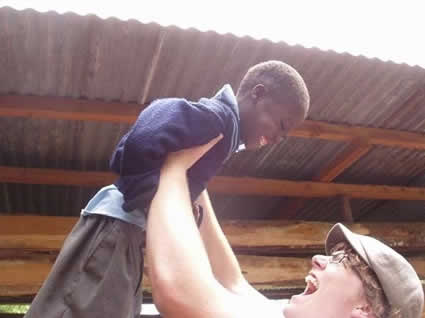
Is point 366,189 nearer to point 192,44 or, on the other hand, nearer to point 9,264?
point 192,44

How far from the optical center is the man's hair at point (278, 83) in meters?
1.35

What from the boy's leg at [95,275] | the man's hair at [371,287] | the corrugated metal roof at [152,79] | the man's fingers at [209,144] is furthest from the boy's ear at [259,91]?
the corrugated metal roof at [152,79]

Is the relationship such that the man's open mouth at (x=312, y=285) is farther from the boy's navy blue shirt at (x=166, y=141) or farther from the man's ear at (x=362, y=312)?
the boy's navy blue shirt at (x=166, y=141)

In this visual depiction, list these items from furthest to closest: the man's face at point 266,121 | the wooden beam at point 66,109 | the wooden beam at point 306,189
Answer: the wooden beam at point 306,189, the wooden beam at point 66,109, the man's face at point 266,121

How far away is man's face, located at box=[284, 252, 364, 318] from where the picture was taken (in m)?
1.46

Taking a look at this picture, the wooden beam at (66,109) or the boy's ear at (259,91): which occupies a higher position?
the boy's ear at (259,91)

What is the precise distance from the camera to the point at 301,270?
3678mm

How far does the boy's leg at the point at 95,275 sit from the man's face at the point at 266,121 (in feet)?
1.23

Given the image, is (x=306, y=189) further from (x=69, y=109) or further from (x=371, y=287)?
(x=371, y=287)

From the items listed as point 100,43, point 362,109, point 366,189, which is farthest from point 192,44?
point 366,189

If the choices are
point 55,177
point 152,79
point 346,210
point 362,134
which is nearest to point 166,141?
point 152,79

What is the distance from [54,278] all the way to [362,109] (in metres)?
2.24

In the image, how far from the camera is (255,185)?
370 cm

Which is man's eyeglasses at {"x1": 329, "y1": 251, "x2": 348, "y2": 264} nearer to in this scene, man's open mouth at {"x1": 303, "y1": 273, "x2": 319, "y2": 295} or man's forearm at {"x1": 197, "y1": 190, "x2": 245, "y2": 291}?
man's open mouth at {"x1": 303, "y1": 273, "x2": 319, "y2": 295}
